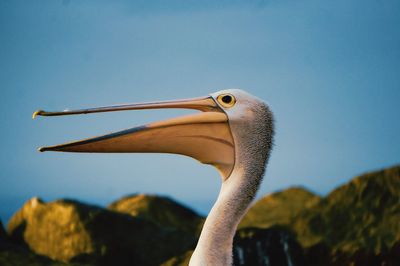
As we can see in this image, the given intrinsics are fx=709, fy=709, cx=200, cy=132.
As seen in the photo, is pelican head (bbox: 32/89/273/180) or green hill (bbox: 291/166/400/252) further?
green hill (bbox: 291/166/400/252)

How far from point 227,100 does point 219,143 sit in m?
0.26

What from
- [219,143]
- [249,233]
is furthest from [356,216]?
[219,143]

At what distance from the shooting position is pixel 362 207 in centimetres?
793

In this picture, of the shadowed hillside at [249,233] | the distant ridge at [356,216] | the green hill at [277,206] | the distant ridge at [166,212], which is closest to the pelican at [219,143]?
the shadowed hillside at [249,233]

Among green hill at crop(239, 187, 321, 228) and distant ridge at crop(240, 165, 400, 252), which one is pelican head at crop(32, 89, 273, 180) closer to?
distant ridge at crop(240, 165, 400, 252)

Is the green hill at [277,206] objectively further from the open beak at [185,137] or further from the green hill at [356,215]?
the open beak at [185,137]

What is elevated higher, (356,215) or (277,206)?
(356,215)

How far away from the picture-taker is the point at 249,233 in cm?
742

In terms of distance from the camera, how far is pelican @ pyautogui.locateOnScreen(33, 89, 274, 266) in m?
3.93

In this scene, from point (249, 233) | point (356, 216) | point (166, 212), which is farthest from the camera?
point (166, 212)

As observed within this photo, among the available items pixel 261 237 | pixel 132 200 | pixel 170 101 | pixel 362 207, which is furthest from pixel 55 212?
pixel 170 101

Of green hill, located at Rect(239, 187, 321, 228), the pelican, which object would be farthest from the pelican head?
green hill, located at Rect(239, 187, 321, 228)

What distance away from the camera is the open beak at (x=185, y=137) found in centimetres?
415

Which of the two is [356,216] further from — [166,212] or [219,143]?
[219,143]
